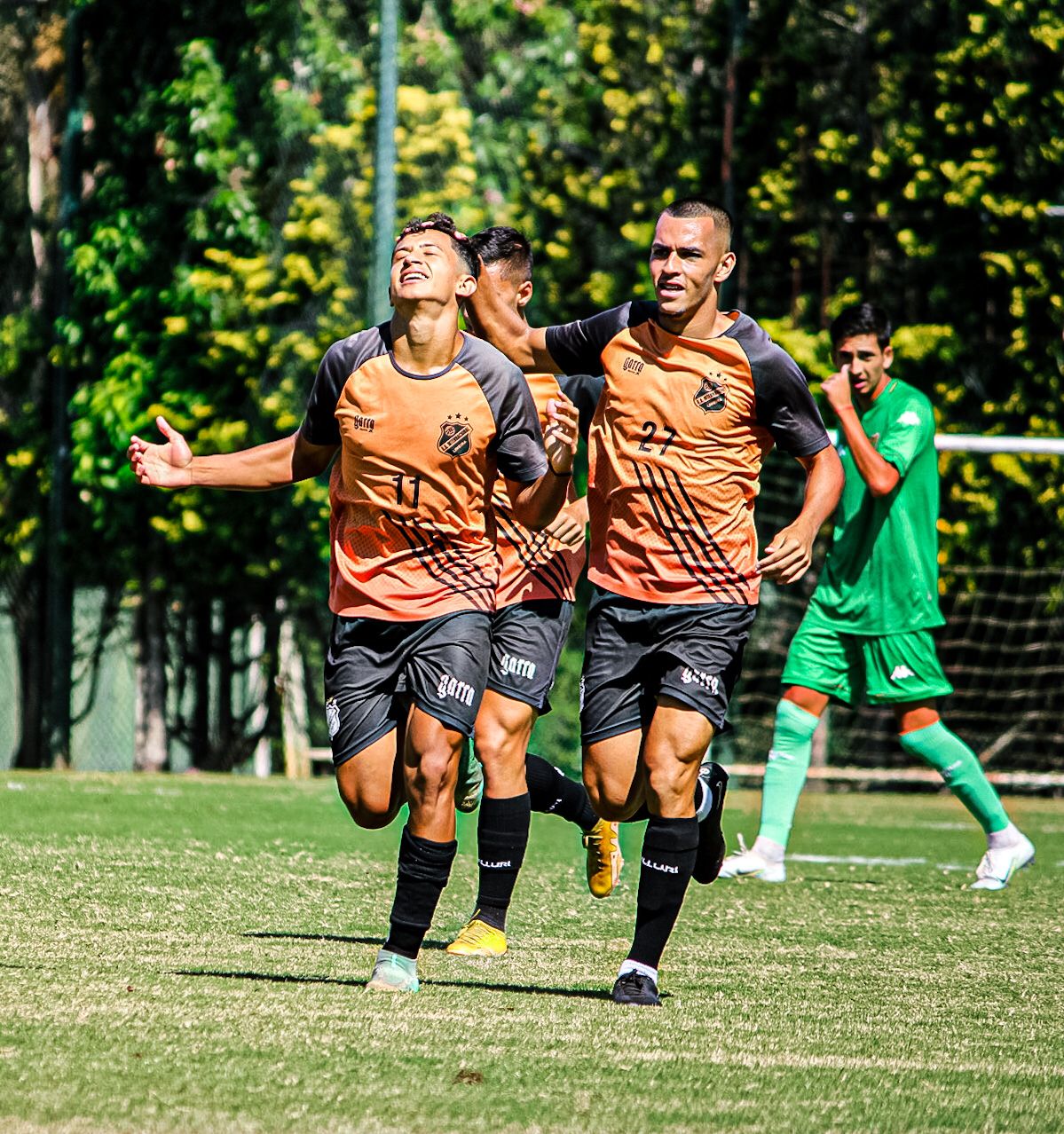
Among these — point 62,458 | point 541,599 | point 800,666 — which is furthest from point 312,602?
point 541,599

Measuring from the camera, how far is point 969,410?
1519 cm

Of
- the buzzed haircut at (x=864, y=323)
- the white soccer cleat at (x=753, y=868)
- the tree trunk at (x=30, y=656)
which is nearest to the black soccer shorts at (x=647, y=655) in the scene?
the white soccer cleat at (x=753, y=868)

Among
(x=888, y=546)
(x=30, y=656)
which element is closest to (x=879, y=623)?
(x=888, y=546)

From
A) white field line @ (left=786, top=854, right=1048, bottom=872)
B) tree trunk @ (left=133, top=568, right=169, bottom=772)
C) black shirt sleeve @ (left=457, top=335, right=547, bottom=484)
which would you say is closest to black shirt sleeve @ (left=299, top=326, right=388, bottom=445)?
black shirt sleeve @ (left=457, top=335, right=547, bottom=484)

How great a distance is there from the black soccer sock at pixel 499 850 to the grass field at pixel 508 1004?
188 millimetres

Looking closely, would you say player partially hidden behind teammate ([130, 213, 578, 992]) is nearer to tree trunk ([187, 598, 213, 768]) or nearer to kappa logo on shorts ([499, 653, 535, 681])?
kappa logo on shorts ([499, 653, 535, 681])

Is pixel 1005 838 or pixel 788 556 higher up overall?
pixel 788 556

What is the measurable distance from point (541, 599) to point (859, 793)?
9452 mm

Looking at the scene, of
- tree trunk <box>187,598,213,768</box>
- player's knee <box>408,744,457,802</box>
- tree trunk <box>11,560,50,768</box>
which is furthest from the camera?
tree trunk <box>11,560,50,768</box>

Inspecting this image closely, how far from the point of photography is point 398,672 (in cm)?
547

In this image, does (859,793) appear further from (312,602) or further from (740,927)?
(740,927)

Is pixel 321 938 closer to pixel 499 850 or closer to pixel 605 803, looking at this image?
pixel 499 850

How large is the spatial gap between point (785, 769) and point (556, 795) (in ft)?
5.64

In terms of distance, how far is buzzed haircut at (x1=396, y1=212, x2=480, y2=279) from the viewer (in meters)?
5.61
